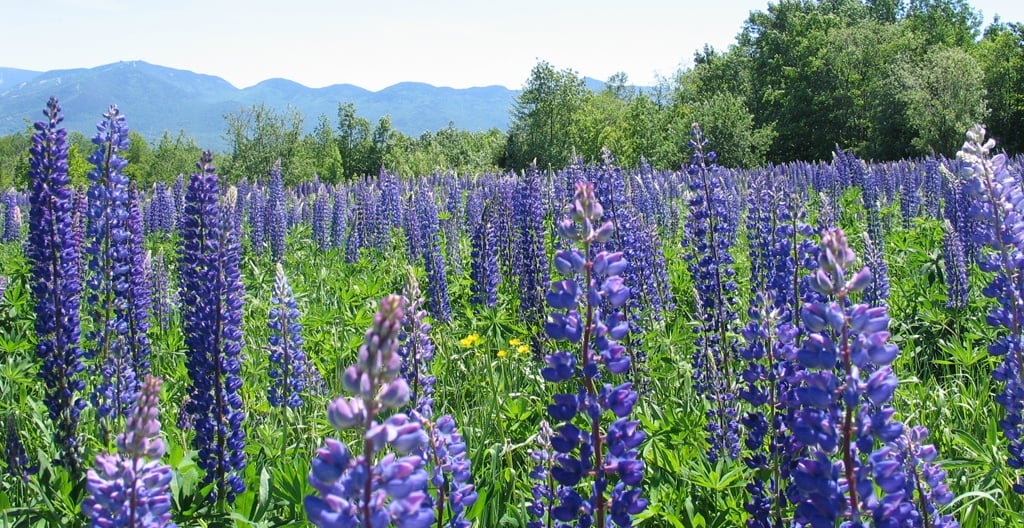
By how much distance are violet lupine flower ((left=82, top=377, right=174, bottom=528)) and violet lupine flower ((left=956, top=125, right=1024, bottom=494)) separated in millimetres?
2428

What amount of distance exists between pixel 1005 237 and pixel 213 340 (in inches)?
117

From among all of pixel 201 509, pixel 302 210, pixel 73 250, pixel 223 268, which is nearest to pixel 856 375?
pixel 201 509

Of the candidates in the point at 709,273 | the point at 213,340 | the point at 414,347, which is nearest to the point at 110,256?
the point at 213,340

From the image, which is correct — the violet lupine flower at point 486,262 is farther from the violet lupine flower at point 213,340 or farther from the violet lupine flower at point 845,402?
the violet lupine flower at point 845,402

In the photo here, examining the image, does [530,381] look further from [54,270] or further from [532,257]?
[54,270]

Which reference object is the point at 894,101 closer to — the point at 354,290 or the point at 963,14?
the point at 963,14

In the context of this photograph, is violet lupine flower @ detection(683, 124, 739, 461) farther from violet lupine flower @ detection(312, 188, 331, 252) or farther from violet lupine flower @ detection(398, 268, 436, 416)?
violet lupine flower @ detection(312, 188, 331, 252)

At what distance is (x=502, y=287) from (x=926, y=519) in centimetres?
509

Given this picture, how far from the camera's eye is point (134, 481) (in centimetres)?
144

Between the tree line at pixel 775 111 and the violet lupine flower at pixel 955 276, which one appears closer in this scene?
the violet lupine flower at pixel 955 276

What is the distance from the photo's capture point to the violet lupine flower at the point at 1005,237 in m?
2.48

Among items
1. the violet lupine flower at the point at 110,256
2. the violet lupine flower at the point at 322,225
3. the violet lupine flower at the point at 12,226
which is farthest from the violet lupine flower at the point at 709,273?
the violet lupine flower at the point at 12,226

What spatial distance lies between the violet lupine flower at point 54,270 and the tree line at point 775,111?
22.3m

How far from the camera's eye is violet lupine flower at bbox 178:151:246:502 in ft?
10.0
